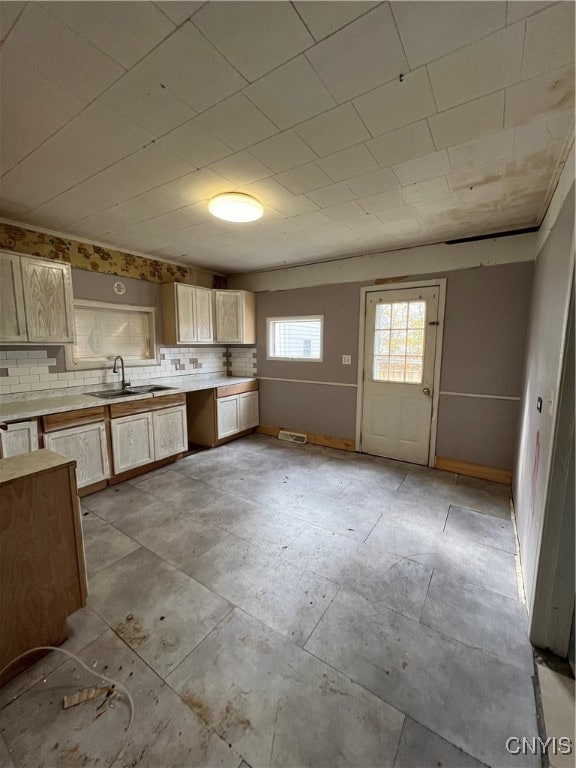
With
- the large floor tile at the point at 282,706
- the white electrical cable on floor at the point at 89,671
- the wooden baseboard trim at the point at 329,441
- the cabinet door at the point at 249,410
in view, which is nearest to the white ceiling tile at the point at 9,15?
the white electrical cable on floor at the point at 89,671

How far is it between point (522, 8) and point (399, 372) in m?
3.06

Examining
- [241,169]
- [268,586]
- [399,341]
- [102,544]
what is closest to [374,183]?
[241,169]

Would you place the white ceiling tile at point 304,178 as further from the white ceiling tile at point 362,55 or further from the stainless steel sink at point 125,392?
the stainless steel sink at point 125,392

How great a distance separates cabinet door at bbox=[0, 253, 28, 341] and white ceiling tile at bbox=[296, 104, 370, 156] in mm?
2520

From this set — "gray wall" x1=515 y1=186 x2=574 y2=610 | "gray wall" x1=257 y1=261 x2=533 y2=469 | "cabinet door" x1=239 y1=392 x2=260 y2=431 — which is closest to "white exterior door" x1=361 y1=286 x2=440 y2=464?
"gray wall" x1=257 y1=261 x2=533 y2=469

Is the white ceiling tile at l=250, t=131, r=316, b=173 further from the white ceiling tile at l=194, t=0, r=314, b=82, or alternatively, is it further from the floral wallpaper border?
the floral wallpaper border

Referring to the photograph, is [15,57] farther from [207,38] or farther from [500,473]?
[500,473]

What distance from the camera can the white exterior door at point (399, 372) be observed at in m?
3.58

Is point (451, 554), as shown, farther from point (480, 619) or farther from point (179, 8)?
point (179, 8)

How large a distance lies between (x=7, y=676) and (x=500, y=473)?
3.99 m

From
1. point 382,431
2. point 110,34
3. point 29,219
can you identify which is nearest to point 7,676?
point 110,34

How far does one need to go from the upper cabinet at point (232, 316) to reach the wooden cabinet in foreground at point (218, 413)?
2.39 feet

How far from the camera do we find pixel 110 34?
109 cm

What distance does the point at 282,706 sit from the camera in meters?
1.27
